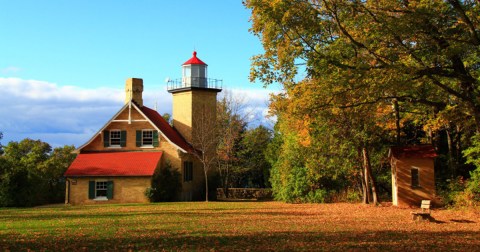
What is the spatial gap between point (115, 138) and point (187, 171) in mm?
6100

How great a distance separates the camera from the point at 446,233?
13.8 metres

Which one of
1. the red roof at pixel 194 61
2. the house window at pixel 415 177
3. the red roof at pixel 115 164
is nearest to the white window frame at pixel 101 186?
the red roof at pixel 115 164

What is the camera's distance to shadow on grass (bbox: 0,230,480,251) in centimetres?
1101

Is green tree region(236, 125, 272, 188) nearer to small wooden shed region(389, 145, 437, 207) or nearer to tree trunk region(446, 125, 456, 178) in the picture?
small wooden shed region(389, 145, 437, 207)

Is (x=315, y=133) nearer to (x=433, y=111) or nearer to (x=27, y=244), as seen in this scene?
(x=433, y=111)

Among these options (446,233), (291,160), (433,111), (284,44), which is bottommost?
(446,233)

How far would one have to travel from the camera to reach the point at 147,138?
3569 cm

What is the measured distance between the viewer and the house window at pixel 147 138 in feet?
117

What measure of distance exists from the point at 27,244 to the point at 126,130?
24.5 m

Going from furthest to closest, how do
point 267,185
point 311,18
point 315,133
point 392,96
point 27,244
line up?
point 267,185, point 315,133, point 392,96, point 311,18, point 27,244

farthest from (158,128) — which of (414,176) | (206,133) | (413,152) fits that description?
(414,176)

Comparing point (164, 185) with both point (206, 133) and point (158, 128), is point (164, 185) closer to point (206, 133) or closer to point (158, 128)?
point (158, 128)

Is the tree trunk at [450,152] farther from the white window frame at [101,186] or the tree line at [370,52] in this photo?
the white window frame at [101,186]

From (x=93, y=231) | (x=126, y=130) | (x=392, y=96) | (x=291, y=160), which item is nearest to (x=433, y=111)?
(x=392, y=96)
